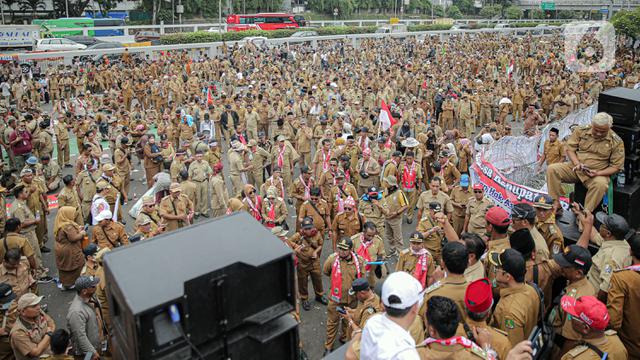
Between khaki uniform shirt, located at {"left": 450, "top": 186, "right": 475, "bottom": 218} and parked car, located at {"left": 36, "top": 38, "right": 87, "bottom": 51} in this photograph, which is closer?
khaki uniform shirt, located at {"left": 450, "top": 186, "right": 475, "bottom": 218}

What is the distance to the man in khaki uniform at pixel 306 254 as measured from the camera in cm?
684

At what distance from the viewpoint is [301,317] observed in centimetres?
705

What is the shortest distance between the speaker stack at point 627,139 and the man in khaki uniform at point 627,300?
91.4 inches

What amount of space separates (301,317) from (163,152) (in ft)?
20.1

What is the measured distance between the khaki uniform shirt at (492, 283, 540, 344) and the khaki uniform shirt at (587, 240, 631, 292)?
99 cm

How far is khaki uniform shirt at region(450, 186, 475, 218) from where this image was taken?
8344 millimetres

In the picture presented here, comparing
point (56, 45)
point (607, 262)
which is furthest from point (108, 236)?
point (56, 45)

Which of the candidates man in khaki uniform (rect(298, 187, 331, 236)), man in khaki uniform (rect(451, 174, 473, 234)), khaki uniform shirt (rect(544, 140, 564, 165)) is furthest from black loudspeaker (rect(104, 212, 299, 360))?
khaki uniform shirt (rect(544, 140, 564, 165))

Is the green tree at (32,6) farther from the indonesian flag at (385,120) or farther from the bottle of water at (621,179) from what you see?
the bottle of water at (621,179)

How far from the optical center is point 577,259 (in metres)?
4.01

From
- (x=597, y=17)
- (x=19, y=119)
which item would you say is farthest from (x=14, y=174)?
(x=597, y=17)

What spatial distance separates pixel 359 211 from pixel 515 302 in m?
4.50

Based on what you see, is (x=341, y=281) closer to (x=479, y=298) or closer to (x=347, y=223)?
(x=347, y=223)

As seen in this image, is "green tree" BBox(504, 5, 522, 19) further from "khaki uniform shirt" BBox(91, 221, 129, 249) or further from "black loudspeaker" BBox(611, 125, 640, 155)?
"khaki uniform shirt" BBox(91, 221, 129, 249)
